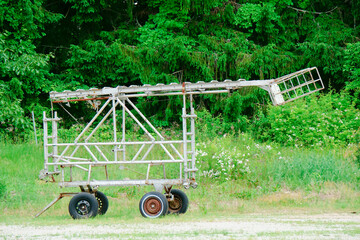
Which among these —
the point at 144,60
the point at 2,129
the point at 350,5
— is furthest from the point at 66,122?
the point at 350,5

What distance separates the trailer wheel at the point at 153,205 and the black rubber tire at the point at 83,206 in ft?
3.66

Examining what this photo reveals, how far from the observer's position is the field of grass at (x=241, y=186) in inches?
547

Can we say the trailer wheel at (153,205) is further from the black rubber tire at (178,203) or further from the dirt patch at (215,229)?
the black rubber tire at (178,203)

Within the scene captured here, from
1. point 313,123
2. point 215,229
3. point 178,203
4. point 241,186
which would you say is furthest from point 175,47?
point 215,229

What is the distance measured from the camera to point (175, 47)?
883 inches

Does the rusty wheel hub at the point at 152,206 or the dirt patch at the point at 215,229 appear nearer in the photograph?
the dirt patch at the point at 215,229

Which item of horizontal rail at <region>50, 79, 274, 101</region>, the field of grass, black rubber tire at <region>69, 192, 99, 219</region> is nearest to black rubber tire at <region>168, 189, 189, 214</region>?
the field of grass

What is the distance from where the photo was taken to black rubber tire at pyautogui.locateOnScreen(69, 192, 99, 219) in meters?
11.9

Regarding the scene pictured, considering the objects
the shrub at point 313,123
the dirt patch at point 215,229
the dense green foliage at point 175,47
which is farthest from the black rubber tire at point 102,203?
the shrub at point 313,123

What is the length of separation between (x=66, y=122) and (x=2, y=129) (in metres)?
3.21

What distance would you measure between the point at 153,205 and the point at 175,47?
11798 mm

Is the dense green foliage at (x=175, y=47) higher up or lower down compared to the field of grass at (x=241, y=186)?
higher up

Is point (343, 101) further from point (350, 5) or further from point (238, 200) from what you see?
point (238, 200)

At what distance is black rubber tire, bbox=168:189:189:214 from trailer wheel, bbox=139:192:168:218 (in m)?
1.05
